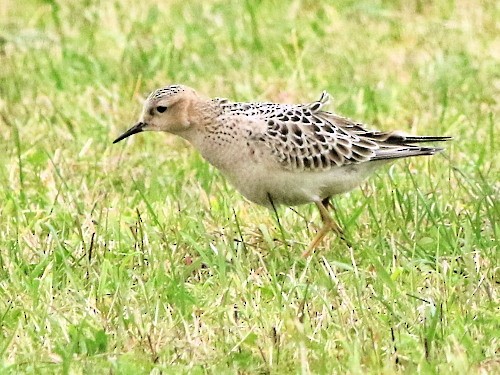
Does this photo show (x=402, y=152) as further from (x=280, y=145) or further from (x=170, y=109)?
(x=170, y=109)

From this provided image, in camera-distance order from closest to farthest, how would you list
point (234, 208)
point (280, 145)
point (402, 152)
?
point (280, 145)
point (402, 152)
point (234, 208)

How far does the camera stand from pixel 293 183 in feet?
21.9

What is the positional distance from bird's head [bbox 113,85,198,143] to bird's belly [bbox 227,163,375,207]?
1.50 ft

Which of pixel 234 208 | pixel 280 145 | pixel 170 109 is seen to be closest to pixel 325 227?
pixel 280 145

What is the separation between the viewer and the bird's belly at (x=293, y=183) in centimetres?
659

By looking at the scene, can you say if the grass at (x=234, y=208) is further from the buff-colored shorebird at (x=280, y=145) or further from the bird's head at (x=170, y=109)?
the bird's head at (x=170, y=109)

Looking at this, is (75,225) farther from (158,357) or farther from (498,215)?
(498,215)

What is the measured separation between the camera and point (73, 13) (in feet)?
36.7

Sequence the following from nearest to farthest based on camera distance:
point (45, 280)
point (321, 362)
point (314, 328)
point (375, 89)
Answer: point (321, 362)
point (314, 328)
point (45, 280)
point (375, 89)

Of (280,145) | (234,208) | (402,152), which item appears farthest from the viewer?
(234,208)

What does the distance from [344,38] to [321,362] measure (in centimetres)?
581

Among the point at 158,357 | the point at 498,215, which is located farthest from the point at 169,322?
the point at 498,215

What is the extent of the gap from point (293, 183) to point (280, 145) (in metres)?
0.20

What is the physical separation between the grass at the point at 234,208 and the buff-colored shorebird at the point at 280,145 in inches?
9.2
